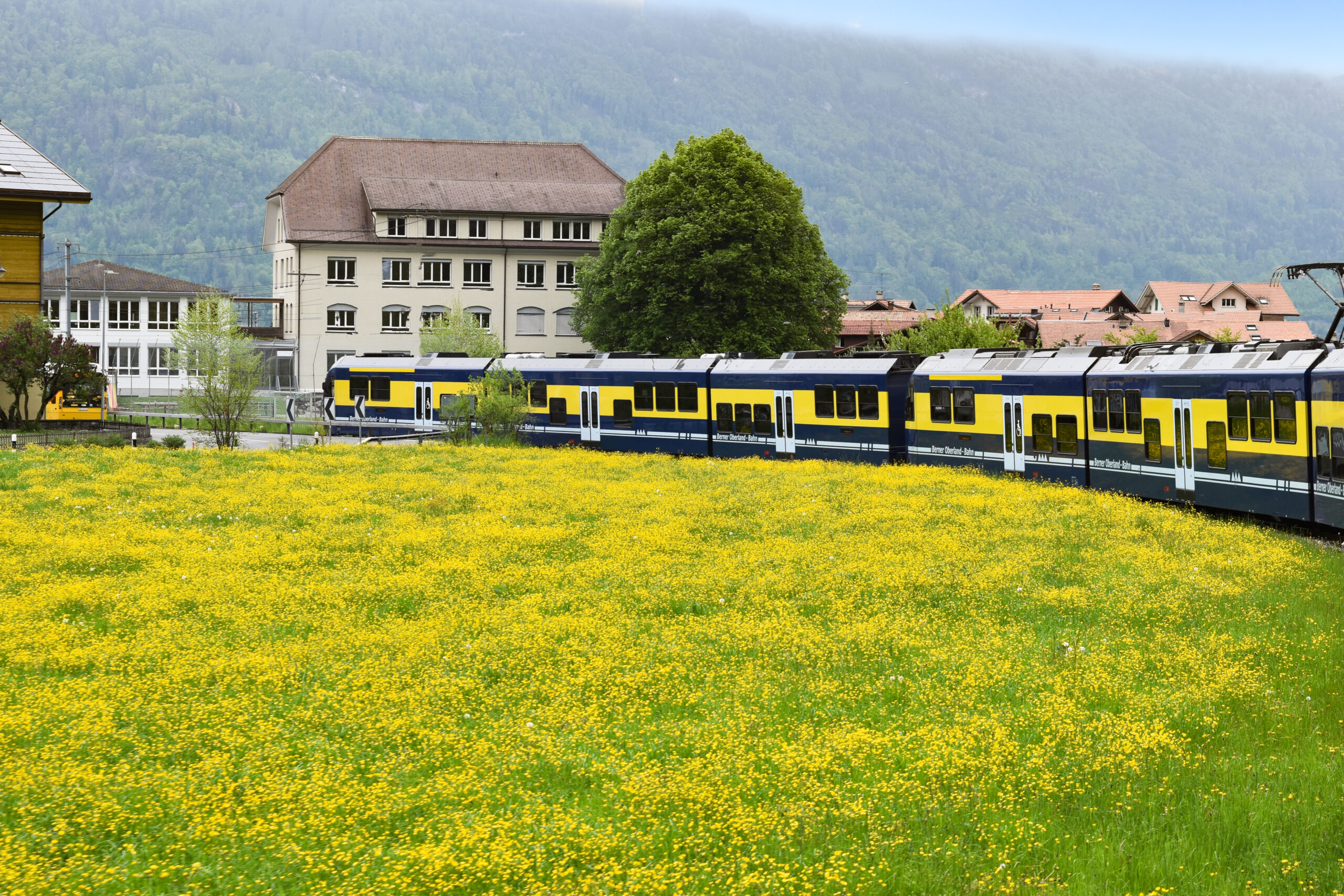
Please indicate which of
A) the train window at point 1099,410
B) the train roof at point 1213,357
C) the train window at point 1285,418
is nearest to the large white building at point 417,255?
the train window at point 1099,410

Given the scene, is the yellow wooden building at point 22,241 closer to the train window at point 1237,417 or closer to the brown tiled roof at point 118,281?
the train window at point 1237,417

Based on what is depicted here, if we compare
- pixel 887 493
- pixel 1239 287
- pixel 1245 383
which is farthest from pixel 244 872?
pixel 1239 287

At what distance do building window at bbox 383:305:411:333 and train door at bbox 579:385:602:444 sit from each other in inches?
1849

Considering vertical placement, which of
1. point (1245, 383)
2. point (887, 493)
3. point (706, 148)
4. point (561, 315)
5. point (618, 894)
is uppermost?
point (706, 148)

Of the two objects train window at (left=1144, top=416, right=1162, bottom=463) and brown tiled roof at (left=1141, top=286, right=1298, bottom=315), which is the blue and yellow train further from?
brown tiled roof at (left=1141, top=286, right=1298, bottom=315)

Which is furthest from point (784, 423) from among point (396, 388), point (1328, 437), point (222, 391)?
point (396, 388)

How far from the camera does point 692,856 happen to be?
8.26m

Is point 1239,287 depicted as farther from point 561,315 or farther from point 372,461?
point 372,461

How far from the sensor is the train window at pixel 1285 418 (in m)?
23.3

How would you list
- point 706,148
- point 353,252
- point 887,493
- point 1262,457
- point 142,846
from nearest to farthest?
point 142,846 < point 1262,457 < point 887,493 < point 706,148 < point 353,252

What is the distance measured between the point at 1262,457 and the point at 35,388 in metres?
39.8

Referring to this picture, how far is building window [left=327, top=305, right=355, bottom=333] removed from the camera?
8775 cm

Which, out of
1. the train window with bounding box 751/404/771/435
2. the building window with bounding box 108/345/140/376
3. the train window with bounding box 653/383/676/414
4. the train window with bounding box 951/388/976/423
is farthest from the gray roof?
the building window with bounding box 108/345/140/376

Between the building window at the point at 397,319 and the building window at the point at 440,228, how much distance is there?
19.1ft
